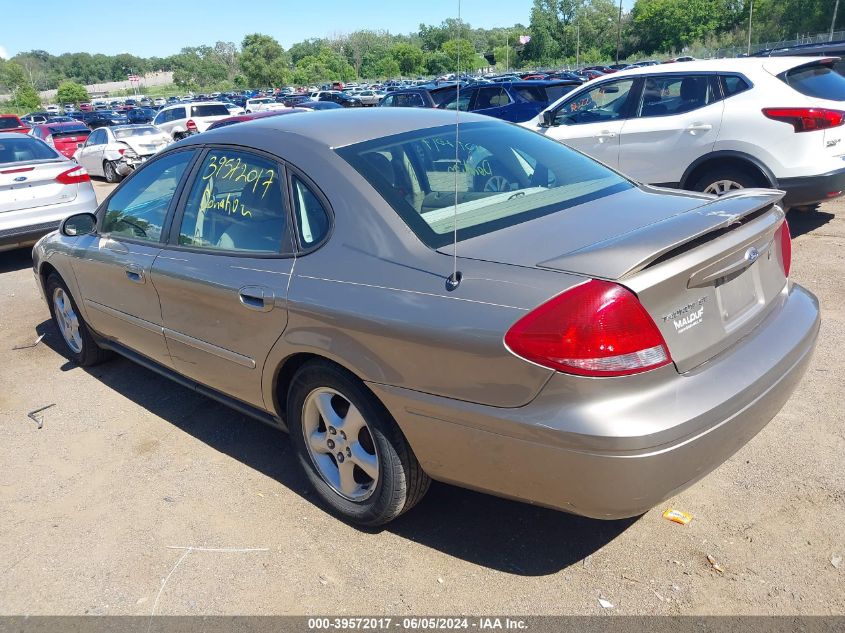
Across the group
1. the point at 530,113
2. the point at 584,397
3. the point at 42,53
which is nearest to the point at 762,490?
the point at 584,397

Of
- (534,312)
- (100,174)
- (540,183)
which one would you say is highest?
(540,183)

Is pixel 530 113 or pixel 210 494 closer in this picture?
pixel 210 494

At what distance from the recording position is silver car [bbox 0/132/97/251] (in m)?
8.23

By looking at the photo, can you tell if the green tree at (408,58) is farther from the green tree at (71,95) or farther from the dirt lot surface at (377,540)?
the dirt lot surface at (377,540)

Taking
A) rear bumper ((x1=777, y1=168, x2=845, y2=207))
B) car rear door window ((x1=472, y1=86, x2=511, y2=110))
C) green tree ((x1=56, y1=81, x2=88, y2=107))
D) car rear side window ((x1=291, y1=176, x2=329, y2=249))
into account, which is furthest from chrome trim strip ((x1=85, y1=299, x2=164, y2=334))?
green tree ((x1=56, y1=81, x2=88, y2=107))

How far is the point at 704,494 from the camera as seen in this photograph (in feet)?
10.3

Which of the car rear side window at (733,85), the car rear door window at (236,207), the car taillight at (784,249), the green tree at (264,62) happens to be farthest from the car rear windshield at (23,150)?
the green tree at (264,62)

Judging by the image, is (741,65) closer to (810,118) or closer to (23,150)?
(810,118)

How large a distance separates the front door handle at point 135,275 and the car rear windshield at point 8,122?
21.2 m

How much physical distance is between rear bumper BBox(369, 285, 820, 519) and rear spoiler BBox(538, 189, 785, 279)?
36 centimetres

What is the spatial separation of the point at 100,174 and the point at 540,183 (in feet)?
54.7

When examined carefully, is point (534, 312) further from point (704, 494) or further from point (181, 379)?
point (181, 379)

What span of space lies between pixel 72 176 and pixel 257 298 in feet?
Answer: 22.9

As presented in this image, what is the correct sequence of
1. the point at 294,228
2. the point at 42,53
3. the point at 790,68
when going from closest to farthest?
the point at 294,228
the point at 790,68
the point at 42,53
